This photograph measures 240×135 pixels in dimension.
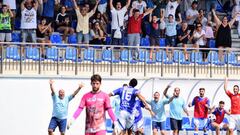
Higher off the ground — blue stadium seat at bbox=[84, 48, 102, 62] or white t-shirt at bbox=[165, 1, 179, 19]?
white t-shirt at bbox=[165, 1, 179, 19]

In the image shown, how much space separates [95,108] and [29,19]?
14884 mm

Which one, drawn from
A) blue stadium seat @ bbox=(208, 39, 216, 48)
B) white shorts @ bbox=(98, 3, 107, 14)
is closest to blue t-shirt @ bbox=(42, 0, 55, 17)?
white shorts @ bbox=(98, 3, 107, 14)

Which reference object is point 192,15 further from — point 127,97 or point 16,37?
point 127,97

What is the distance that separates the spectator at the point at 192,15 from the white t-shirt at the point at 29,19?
621 centimetres

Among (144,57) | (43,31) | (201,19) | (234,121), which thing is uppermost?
(201,19)

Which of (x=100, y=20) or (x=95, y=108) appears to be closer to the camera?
(x=95, y=108)

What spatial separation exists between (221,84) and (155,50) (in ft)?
8.06

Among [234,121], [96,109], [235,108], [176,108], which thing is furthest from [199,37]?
[96,109]

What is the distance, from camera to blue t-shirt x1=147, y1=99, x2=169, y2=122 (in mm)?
35406

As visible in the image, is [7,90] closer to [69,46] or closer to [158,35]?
[69,46]

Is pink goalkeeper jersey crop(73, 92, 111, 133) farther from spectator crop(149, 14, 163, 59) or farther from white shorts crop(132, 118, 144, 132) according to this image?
spectator crop(149, 14, 163, 59)

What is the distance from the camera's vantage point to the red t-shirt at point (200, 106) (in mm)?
36209

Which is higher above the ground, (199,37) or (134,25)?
(134,25)

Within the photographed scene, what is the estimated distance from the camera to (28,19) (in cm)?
3931
